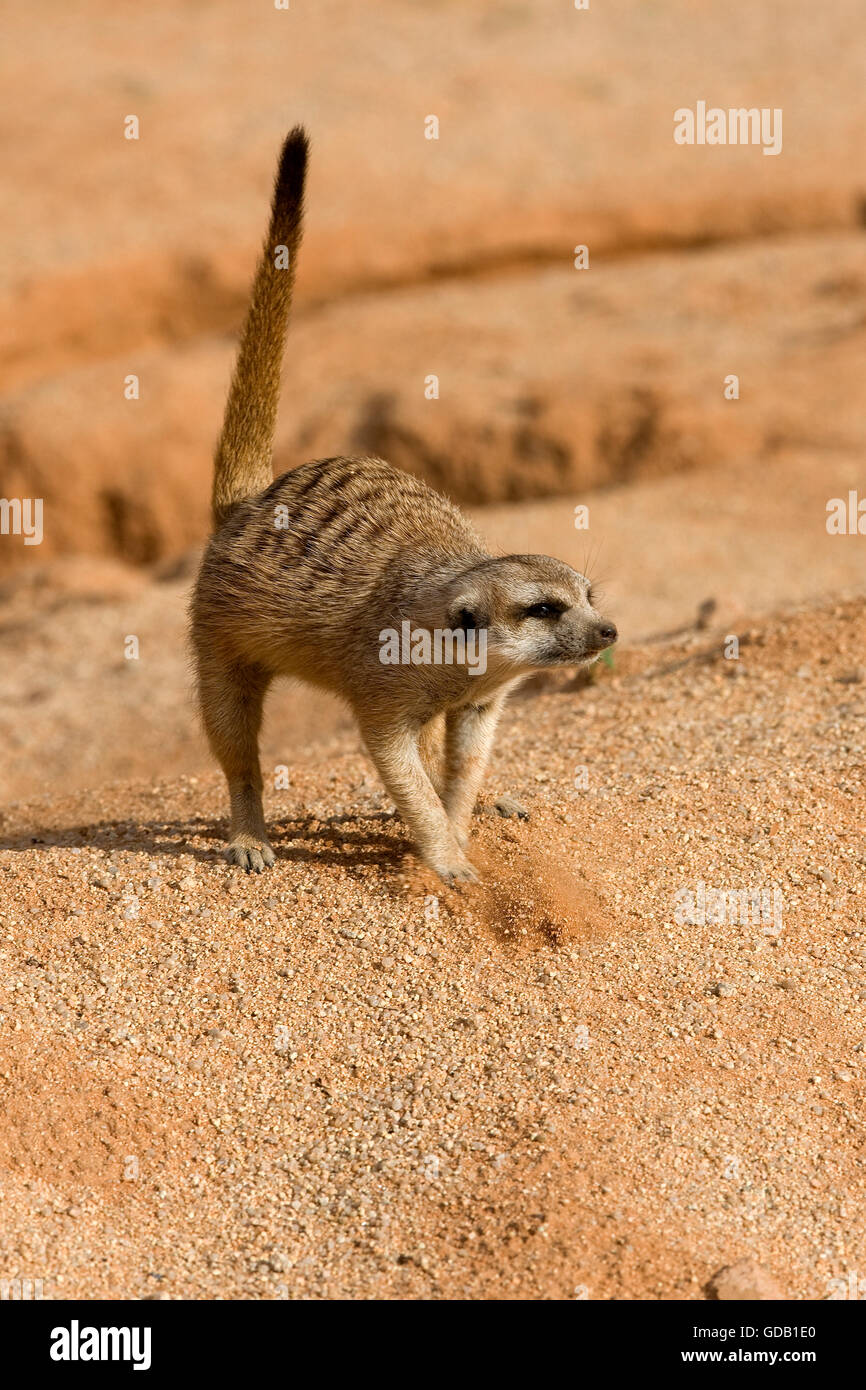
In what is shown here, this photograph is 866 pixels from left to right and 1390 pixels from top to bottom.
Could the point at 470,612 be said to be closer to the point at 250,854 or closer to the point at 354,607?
the point at 354,607

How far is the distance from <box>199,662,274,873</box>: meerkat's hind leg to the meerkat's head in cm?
96

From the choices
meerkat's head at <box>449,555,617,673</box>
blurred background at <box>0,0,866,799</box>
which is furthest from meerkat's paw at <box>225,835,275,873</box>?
blurred background at <box>0,0,866,799</box>

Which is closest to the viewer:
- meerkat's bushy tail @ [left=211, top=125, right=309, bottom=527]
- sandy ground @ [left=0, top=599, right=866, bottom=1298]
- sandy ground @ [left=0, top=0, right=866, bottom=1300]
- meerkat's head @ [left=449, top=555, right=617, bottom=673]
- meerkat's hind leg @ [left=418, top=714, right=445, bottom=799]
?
sandy ground @ [left=0, top=599, right=866, bottom=1298]

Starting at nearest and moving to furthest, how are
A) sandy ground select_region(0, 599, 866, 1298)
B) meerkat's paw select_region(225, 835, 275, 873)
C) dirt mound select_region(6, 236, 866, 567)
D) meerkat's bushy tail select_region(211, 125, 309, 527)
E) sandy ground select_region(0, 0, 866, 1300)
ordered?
sandy ground select_region(0, 599, 866, 1298) → sandy ground select_region(0, 0, 866, 1300) → meerkat's paw select_region(225, 835, 275, 873) → meerkat's bushy tail select_region(211, 125, 309, 527) → dirt mound select_region(6, 236, 866, 567)

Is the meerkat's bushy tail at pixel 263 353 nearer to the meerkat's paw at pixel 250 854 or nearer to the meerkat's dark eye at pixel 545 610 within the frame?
the meerkat's paw at pixel 250 854

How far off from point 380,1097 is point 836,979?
1.25m

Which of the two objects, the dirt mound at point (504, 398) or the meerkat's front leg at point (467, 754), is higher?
the dirt mound at point (504, 398)

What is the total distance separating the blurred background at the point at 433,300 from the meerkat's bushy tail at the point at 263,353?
58.6 inches

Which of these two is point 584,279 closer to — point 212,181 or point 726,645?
point 212,181

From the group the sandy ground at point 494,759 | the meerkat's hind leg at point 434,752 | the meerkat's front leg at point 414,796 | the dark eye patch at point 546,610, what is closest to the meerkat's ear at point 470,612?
the dark eye patch at point 546,610

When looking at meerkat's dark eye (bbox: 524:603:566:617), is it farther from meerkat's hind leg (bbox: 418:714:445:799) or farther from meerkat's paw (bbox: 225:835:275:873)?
meerkat's paw (bbox: 225:835:275:873)

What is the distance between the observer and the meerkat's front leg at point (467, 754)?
4.59 m

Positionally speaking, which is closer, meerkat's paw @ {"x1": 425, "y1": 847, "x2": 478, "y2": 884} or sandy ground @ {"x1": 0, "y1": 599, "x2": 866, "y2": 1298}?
sandy ground @ {"x1": 0, "y1": 599, "x2": 866, "y2": 1298}

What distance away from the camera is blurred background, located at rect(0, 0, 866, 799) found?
935cm
